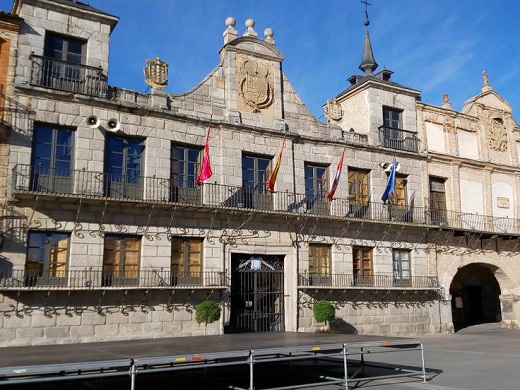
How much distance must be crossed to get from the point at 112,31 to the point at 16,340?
10403 millimetres

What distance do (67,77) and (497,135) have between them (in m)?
20.7

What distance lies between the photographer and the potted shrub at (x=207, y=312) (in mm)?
16016

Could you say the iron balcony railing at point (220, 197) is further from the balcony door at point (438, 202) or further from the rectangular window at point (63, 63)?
the rectangular window at point (63, 63)

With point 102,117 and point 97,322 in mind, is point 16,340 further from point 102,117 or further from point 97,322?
point 102,117

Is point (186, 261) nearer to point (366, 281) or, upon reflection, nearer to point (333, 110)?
point (366, 281)

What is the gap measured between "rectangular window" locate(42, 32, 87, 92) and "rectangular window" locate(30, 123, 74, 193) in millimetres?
1420

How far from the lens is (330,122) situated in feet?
73.0

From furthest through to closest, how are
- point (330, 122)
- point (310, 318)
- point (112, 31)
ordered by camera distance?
point (330, 122), point (310, 318), point (112, 31)

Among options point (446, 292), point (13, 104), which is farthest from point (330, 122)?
point (13, 104)

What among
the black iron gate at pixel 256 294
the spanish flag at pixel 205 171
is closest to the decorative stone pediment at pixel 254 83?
the spanish flag at pixel 205 171

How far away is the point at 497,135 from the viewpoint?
26.1m

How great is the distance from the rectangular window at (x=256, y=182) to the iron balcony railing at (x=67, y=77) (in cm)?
566

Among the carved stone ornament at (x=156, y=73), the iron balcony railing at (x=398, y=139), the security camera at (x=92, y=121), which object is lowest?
the security camera at (x=92, y=121)

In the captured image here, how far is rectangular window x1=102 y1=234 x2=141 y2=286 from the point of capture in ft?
52.0
